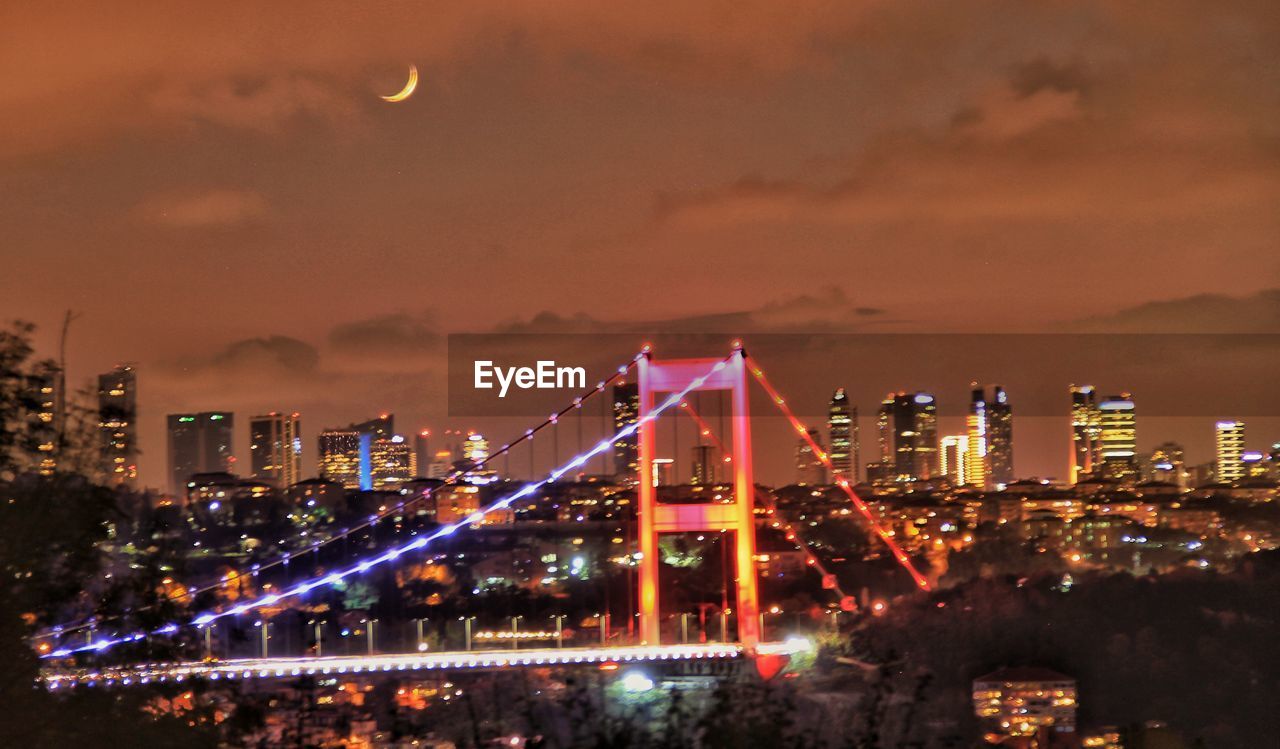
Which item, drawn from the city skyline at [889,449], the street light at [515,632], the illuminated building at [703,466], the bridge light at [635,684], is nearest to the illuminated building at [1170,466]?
the city skyline at [889,449]

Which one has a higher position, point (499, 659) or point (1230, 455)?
point (1230, 455)

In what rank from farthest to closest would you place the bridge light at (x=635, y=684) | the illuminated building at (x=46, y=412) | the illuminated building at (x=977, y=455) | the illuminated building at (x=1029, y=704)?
the illuminated building at (x=977, y=455)
the illuminated building at (x=1029, y=704)
the bridge light at (x=635, y=684)
the illuminated building at (x=46, y=412)

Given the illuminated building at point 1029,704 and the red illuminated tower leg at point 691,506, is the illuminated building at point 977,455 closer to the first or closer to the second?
the red illuminated tower leg at point 691,506

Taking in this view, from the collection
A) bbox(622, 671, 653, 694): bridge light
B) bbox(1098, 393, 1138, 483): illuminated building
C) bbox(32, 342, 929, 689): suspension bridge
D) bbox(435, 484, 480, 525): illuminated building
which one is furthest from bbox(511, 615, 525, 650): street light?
bbox(1098, 393, 1138, 483): illuminated building

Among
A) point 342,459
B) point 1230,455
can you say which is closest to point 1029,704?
point 342,459

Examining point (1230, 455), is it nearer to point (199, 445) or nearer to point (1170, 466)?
point (1170, 466)

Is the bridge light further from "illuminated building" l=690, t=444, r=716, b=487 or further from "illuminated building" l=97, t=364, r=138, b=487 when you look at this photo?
"illuminated building" l=690, t=444, r=716, b=487
